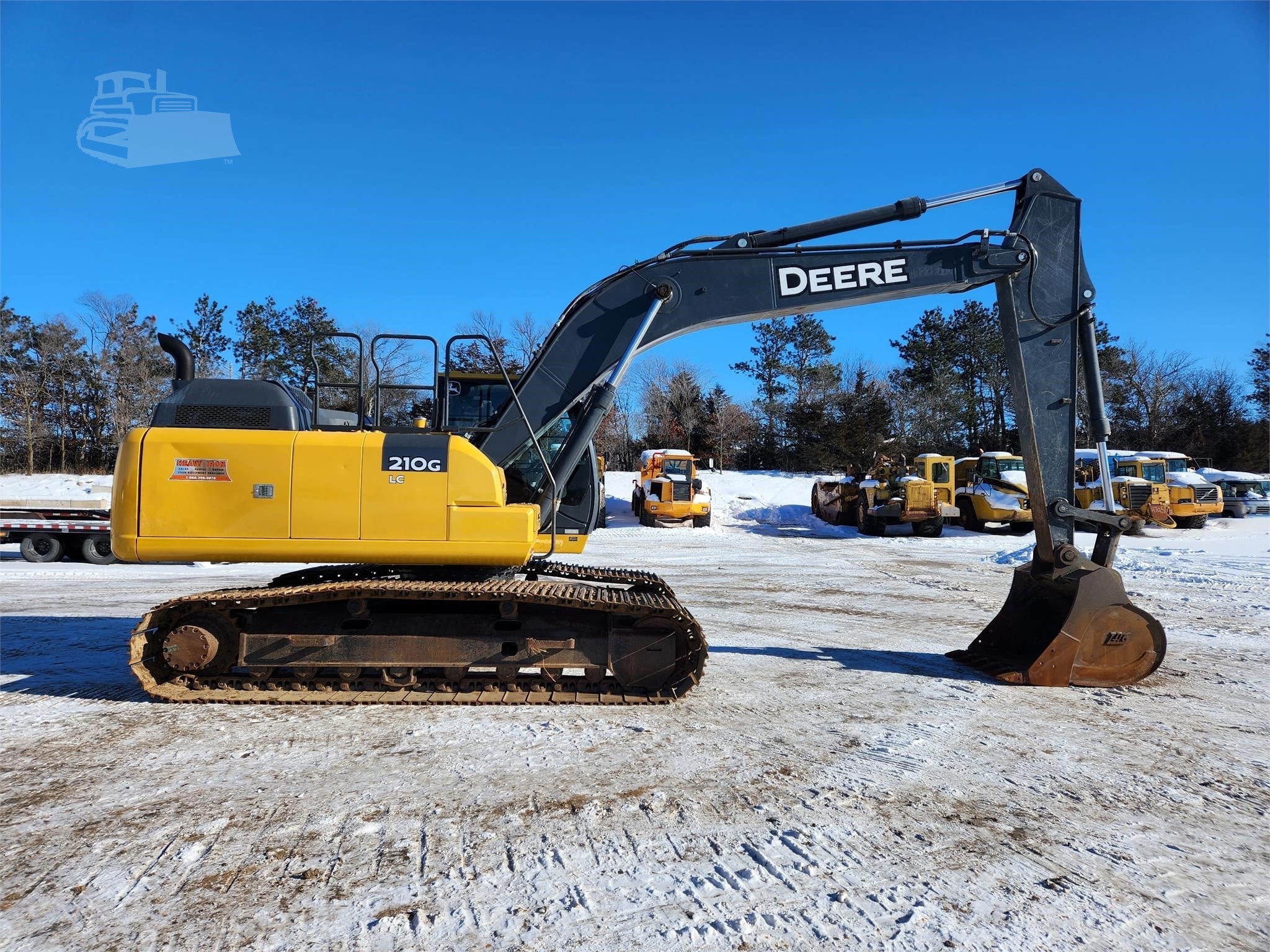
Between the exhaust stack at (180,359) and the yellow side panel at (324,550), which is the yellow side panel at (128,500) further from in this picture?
the exhaust stack at (180,359)

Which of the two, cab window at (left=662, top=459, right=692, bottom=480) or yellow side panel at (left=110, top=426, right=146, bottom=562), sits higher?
cab window at (left=662, top=459, right=692, bottom=480)

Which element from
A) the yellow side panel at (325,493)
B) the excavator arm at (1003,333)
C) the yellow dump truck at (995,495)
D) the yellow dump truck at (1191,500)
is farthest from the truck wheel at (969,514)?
the yellow side panel at (325,493)

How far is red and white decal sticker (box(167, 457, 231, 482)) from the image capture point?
200 inches

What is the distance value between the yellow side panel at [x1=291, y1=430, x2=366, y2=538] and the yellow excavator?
0.01 m

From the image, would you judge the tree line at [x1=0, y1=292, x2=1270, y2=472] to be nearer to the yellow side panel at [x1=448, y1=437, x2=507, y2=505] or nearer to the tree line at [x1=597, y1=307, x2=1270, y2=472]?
the tree line at [x1=597, y1=307, x2=1270, y2=472]

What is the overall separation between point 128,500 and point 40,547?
12.5 metres

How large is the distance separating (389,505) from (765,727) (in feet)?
9.59

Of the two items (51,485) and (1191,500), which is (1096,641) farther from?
(51,485)

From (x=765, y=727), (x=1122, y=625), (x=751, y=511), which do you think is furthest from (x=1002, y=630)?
(x=751, y=511)

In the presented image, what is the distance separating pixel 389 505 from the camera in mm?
5117

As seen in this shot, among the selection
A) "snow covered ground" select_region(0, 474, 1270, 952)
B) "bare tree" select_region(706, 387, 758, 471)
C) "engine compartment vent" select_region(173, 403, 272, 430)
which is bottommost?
"snow covered ground" select_region(0, 474, 1270, 952)

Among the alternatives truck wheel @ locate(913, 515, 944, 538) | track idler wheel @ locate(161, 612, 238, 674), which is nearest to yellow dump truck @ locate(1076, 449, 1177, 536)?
truck wheel @ locate(913, 515, 944, 538)

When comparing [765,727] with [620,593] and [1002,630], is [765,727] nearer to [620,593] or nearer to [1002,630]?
[620,593]

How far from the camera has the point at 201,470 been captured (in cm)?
508
